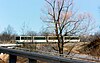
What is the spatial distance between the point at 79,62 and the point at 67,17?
20486 millimetres

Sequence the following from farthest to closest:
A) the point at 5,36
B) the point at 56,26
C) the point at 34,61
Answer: the point at 5,36, the point at 56,26, the point at 34,61

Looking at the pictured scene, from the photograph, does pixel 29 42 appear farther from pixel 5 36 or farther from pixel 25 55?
pixel 5 36

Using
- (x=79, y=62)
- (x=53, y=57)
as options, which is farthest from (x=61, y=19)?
(x=79, y=62)

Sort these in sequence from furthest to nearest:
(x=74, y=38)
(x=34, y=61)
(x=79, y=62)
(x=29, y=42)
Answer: (x=29, y=42) < (x=74, y=38) < (x=34, y=61) < (x=79, y=62)

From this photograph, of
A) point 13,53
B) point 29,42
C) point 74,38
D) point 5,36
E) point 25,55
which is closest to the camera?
point 25,55

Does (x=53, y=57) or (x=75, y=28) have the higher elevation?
(x=75, y=28)

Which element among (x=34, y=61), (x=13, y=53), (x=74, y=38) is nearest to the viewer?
(x=34, y=61)

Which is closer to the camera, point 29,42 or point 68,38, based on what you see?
point 68,38

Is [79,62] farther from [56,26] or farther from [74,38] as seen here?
[74,38]

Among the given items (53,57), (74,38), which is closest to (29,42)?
(74,38)

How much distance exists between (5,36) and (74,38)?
83.0 m

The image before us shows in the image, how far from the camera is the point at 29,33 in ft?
158

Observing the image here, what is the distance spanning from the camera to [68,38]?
104 feet

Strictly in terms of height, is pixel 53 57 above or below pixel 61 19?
below
